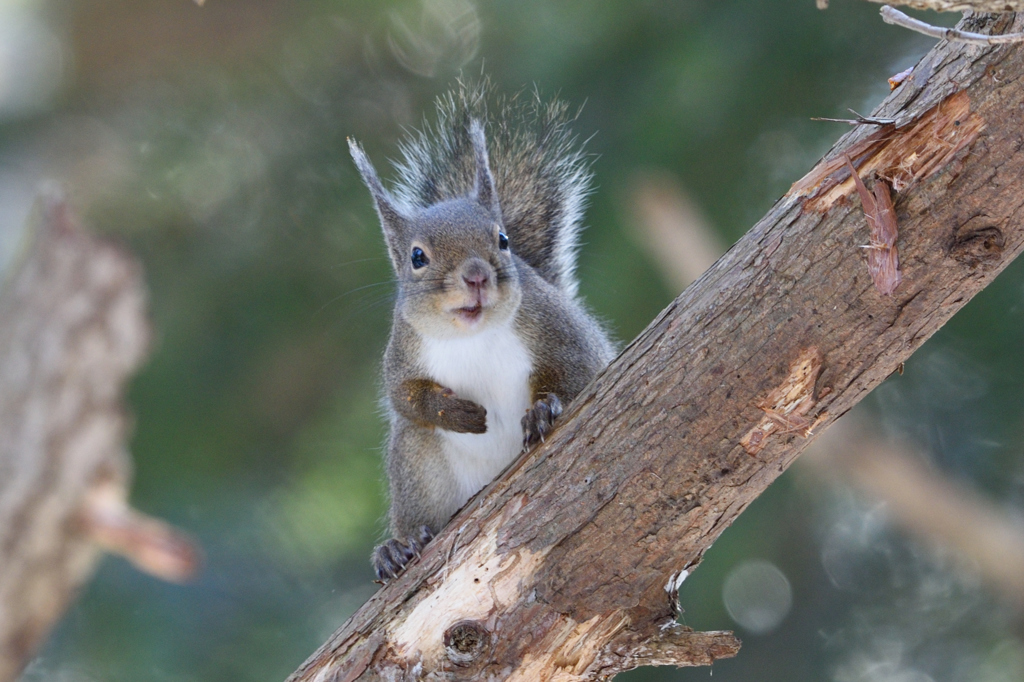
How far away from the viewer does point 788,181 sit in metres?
3.00

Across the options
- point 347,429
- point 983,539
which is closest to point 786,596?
point 983,539

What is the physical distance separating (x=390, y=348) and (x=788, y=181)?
1.42 meters

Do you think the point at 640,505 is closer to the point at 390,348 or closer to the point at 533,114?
the point at 390,348

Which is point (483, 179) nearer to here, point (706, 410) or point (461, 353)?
point (461, 353)

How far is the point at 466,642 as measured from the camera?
157 centimetres

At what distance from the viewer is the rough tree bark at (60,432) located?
1.33 metres

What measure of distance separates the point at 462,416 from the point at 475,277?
0.25 m

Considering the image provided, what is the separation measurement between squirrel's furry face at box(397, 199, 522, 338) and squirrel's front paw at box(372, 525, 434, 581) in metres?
0.39

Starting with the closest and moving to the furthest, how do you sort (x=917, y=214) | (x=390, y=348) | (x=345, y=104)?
(x=917, y=214)
(x=390, y=348)
(x=345, y=104)

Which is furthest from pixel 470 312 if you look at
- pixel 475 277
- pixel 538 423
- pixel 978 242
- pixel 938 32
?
pixel 938 32

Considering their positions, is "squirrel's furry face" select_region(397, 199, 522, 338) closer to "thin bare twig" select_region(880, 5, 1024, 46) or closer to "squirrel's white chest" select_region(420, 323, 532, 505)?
"squirrel's white chest" select_region(420, 323, 532, 505)

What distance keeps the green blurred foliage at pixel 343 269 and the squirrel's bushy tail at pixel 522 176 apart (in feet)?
1.22

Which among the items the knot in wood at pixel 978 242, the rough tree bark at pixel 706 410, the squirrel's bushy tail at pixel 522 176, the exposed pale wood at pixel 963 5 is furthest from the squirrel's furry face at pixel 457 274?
the exposed pale wood at pixel 963 5

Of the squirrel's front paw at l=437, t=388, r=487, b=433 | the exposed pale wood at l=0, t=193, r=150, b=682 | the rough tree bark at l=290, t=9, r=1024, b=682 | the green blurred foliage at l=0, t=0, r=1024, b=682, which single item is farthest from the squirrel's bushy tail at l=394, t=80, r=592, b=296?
the exposed pale wood at l=0, t=193, r=150, b=682
